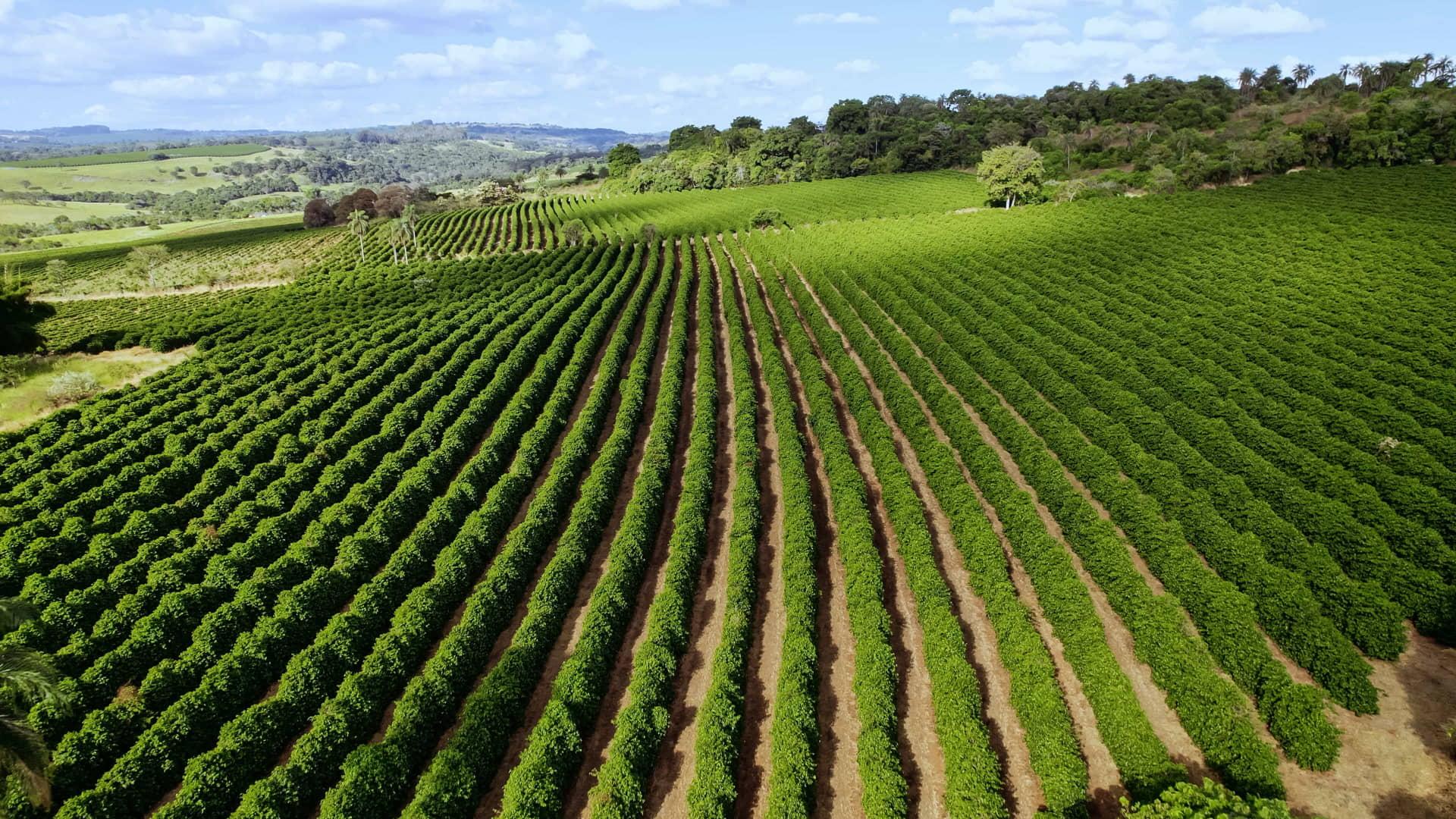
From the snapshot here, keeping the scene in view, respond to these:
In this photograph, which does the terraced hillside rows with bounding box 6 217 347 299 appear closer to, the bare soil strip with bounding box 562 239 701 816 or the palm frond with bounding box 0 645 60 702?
the bare soil strip with bounding box 562 239 701 816

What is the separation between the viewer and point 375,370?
42625mm

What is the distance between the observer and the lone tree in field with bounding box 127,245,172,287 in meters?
89.0

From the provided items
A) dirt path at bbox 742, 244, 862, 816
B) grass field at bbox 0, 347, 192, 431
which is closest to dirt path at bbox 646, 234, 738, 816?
dirt path at bbox 742, 244, 862, 816

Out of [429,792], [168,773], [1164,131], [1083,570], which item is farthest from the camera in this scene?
[1164,131]

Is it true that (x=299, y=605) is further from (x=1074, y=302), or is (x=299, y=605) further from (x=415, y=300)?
(x=1074, y=302)

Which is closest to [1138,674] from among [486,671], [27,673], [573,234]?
[486,671]

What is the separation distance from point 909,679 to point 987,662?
9.14 ft

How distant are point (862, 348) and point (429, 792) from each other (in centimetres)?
3717

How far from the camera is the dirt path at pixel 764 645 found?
1806 cm

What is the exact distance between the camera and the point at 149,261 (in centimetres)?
9325

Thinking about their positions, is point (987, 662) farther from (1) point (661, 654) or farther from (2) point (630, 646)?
(2) point (630, 646)

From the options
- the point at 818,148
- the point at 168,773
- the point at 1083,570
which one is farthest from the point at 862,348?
the point at 818,148

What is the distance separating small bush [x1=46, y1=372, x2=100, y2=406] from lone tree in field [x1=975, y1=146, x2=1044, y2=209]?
9947 centimetres

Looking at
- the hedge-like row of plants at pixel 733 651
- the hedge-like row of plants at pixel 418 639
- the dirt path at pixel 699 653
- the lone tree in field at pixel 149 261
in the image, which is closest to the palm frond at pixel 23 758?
the hedge-like row of plants at pixel 418 639
